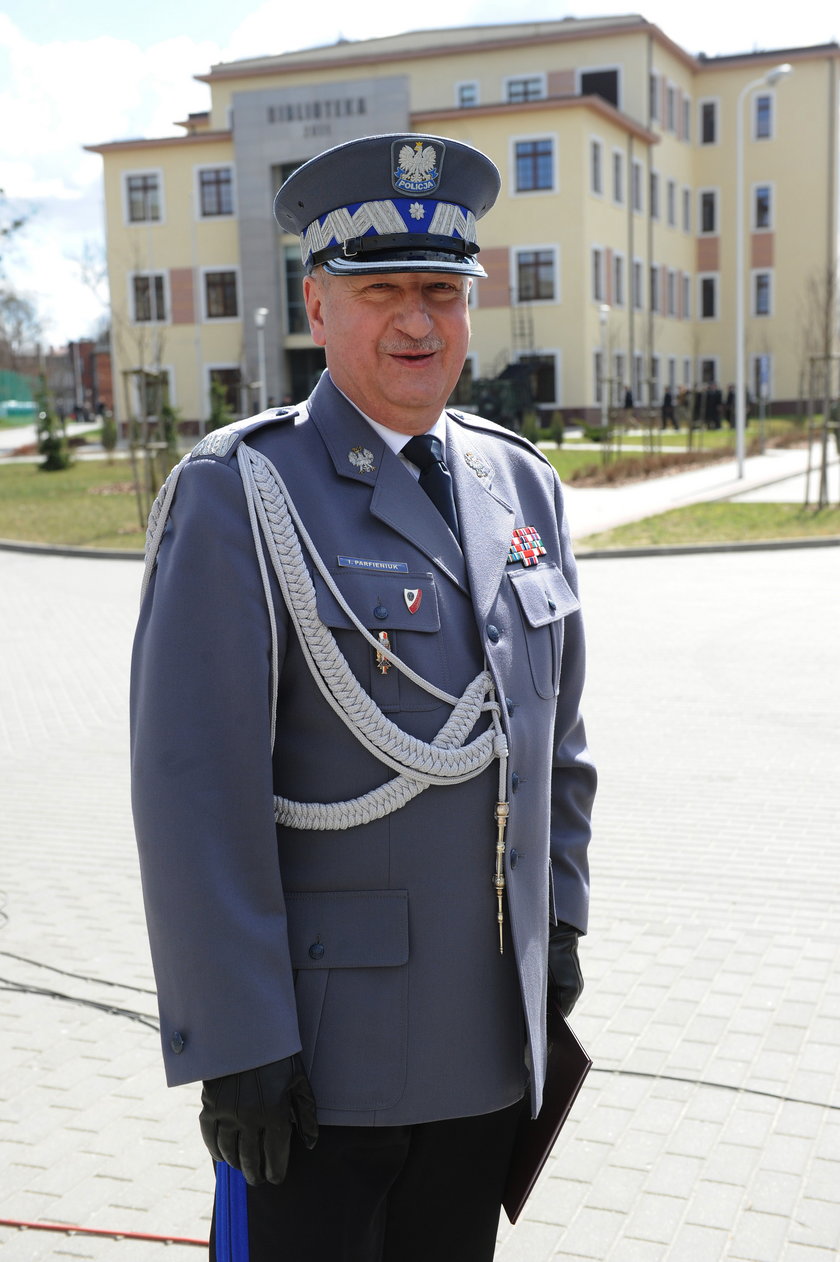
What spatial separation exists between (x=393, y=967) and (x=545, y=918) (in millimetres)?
348

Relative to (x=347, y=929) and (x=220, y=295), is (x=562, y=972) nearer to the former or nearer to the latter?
(x=347, y=929)

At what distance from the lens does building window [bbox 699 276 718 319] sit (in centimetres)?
6272

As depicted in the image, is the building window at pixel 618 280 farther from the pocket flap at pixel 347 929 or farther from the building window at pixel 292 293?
the pocket flap at pixel 347 929

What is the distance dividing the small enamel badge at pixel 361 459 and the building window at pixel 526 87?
5672 centimetres

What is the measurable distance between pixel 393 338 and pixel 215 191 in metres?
55.1

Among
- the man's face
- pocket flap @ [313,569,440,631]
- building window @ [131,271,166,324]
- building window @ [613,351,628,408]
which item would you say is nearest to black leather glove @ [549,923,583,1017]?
pocket flap @ [313,569,440,631]

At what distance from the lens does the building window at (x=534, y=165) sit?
49062 millimetres

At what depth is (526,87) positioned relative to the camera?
55.2 m

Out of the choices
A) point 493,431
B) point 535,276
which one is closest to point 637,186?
point 535,276

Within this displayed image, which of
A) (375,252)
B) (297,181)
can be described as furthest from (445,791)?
(297,181)

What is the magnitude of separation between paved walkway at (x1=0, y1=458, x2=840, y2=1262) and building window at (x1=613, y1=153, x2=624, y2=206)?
45469mm

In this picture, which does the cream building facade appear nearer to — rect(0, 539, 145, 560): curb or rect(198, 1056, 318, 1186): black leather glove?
rect(0, 539, 145, 560): curb

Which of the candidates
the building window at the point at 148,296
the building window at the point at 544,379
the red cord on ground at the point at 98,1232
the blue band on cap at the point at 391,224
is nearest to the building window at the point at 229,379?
the building window at the point at 148,296

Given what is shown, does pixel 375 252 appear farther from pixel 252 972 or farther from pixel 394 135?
pixel 252 972
